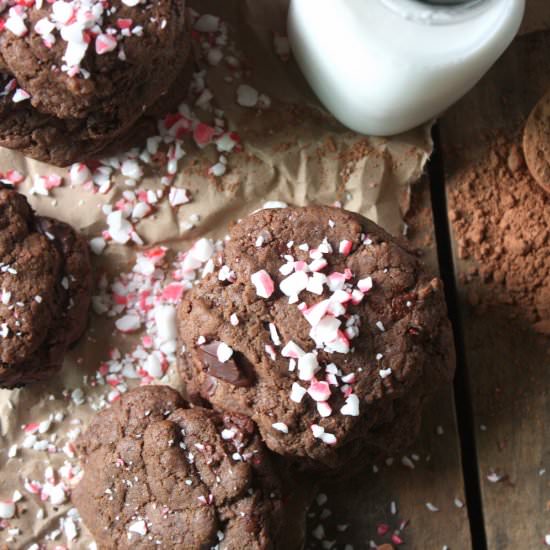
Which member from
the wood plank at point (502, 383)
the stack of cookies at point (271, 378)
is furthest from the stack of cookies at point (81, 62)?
the wood plank at point (502, 383)

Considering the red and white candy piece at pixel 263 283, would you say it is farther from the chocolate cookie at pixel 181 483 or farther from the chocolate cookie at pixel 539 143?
the chocolate cookie at pixel 539 143

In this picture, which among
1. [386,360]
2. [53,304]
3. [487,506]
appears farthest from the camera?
[487,506]

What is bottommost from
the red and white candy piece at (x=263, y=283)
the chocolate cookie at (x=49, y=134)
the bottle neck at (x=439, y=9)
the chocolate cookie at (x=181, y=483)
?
the chocolate cookie at (x=181, y=483)

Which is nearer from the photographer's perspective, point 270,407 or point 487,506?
point 270,407

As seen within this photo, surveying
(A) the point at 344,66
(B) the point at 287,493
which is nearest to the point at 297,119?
(A) the point at 344,66

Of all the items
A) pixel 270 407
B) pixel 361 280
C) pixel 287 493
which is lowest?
pixel 287 493

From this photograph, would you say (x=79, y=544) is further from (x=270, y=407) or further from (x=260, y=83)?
(x=260, y=83)

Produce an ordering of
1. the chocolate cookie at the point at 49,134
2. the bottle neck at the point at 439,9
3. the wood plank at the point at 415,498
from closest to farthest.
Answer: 1. the bottle neck at the point at 439,9
2. the chocolate cookie at the point at 49,134
3. the wood plank at the point at 415,498
